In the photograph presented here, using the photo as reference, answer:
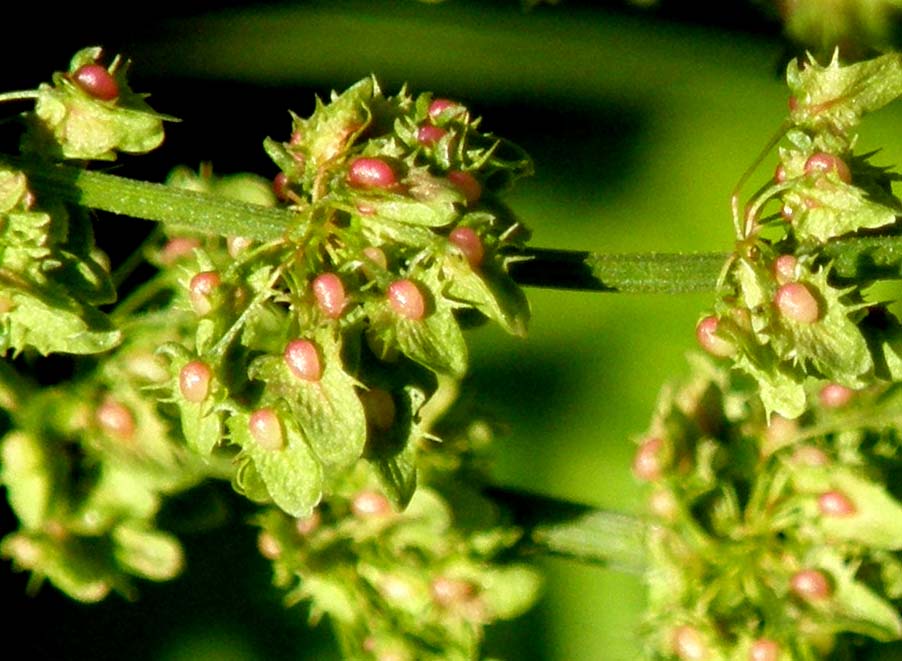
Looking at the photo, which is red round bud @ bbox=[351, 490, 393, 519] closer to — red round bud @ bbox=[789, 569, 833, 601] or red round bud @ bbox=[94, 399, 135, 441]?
red round bud @ bbox=[94, 399, 135, 441]

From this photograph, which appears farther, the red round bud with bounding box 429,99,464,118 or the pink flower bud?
the pink flower bud

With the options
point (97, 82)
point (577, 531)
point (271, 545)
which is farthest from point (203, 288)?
point (577, 531)

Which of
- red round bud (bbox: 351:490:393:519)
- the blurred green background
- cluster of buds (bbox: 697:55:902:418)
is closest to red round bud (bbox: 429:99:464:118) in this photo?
cluster of buds (bbox: 697:55:902:418)

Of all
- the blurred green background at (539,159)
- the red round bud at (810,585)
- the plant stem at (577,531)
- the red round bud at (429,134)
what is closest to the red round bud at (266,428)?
the red round bud at (429,134)

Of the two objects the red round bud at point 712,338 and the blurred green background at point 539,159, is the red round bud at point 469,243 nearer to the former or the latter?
the red round bud at point 712,338

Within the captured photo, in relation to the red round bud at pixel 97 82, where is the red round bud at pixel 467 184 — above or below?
below

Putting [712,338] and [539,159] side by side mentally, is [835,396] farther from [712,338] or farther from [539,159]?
[539,159]

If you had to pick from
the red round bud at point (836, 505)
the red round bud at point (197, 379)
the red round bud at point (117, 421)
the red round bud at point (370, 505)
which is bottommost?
the red round bud at point (370, 505)
